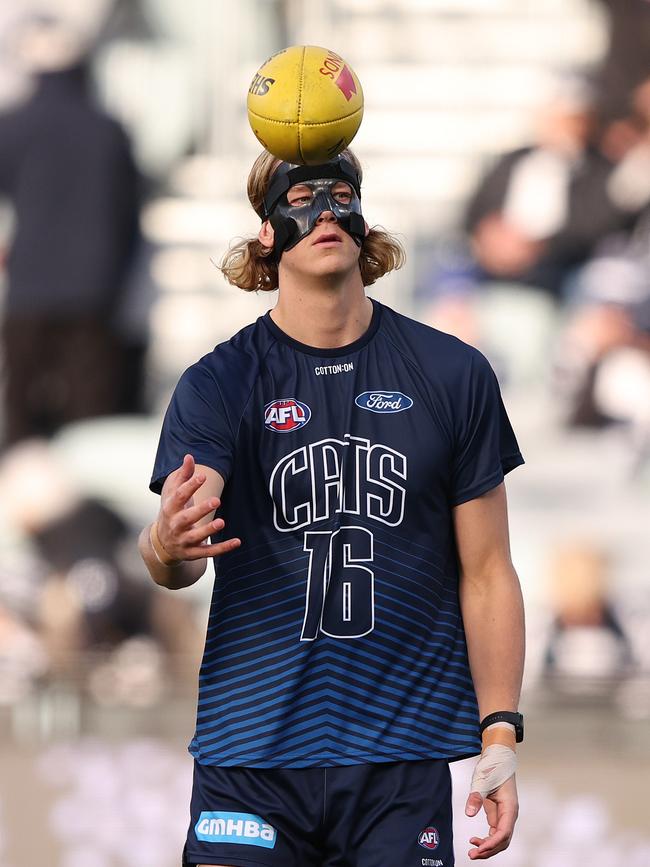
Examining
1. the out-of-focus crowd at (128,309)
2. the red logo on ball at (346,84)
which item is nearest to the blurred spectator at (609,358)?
the out-of-focus crowd at (128,309)

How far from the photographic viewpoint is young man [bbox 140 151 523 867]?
3523 mm

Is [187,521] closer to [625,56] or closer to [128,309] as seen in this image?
[128,309]

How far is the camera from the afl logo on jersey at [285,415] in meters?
3.60

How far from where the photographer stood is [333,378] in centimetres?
368

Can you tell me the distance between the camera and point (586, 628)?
8.95 m

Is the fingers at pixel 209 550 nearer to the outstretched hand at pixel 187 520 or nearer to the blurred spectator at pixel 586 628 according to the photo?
the outstretched hand at pixel 187 520

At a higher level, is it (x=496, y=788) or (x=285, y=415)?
(x=285, y=415)

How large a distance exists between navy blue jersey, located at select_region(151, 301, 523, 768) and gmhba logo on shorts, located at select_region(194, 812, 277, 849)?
117mm

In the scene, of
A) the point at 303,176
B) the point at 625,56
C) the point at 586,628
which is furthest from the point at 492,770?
the point at 625,56

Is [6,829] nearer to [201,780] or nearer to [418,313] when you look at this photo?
[418,313]

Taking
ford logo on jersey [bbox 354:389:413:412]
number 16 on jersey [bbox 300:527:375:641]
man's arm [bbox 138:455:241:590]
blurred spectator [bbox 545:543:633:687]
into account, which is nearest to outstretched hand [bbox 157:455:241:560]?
man's arm [bbox 138:455:241:590]

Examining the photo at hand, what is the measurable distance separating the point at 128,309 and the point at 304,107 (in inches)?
226

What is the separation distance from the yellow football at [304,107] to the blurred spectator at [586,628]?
18.1 feet

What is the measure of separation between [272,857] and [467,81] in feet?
22.0
